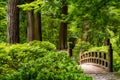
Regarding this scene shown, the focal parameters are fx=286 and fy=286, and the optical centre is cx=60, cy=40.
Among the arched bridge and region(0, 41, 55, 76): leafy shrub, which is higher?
region(0, 41, 55, 76): leafy shrub

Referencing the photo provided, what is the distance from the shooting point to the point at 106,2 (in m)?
9.94

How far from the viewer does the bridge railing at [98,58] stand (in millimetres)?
15264

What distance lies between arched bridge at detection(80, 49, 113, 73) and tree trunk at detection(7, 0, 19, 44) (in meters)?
4.24

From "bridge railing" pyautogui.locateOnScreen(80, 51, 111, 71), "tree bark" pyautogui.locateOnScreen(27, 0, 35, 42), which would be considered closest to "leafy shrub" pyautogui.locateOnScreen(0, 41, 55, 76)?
"bridge railing" pyautogui.locateOnScreen(80, 51, 111, 71)

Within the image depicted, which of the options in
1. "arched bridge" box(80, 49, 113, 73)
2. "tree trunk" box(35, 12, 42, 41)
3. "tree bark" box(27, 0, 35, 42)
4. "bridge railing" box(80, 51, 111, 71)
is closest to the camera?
"arched bridge" box(80, 49, 113, 73)

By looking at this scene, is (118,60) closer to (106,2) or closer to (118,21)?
(118,21)

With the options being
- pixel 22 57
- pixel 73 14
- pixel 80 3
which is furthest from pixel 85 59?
pixel 22 57

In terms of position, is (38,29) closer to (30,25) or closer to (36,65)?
(30,25)

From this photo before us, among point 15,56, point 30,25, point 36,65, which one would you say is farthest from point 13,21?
Answer: point 36,65

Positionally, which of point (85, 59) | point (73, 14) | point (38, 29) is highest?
point (73, 14)

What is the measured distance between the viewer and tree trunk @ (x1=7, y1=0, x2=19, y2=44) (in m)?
15.5

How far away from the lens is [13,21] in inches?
617

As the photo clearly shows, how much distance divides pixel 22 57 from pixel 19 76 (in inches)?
163

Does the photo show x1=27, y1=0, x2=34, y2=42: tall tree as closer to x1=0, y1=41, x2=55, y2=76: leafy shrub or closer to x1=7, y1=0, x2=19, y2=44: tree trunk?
x1=7, y1=0, x2=19, y2=44: tree trunk
